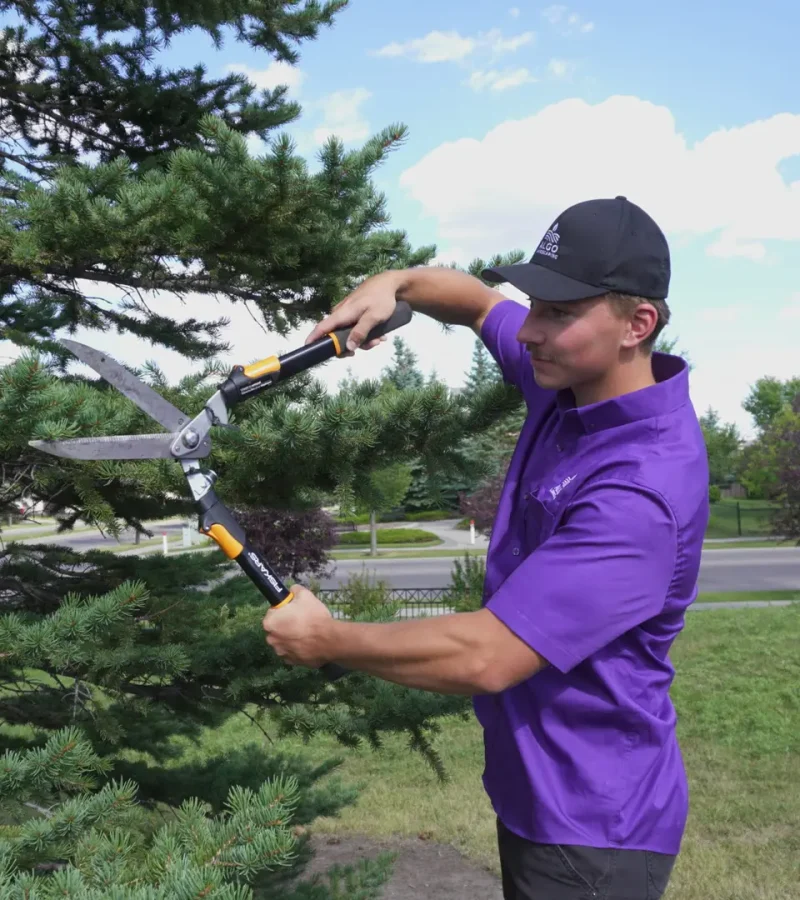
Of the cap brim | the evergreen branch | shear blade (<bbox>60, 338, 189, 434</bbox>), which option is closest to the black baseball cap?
the cap brim

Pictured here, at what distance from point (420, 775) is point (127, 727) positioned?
393 cm

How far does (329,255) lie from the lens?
3.68 m

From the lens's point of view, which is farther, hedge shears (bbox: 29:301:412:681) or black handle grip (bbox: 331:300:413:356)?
black handle grip (bbox: 331:300:413:356)

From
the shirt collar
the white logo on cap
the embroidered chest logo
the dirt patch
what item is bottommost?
the dirt patch

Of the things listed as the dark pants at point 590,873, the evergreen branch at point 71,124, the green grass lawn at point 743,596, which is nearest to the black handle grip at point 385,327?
the dark pants at point 590,873

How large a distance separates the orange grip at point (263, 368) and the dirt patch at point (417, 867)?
3611mm

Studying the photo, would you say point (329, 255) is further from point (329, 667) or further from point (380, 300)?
point (329, 667)

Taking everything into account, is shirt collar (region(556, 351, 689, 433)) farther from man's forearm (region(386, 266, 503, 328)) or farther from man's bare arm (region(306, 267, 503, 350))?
man's forearm (region(386, 266, 503, 328))

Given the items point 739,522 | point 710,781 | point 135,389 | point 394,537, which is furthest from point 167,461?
point 739,522

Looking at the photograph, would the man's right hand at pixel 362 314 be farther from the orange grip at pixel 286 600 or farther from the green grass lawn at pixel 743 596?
the green grass lawn at pixel 743 596

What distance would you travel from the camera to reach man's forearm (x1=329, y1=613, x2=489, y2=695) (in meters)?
1.75

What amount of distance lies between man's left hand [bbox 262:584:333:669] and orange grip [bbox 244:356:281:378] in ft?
1.97

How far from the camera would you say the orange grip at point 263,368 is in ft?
7.42

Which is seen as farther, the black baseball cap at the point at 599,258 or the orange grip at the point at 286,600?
the orange grip at the point at 286,600
